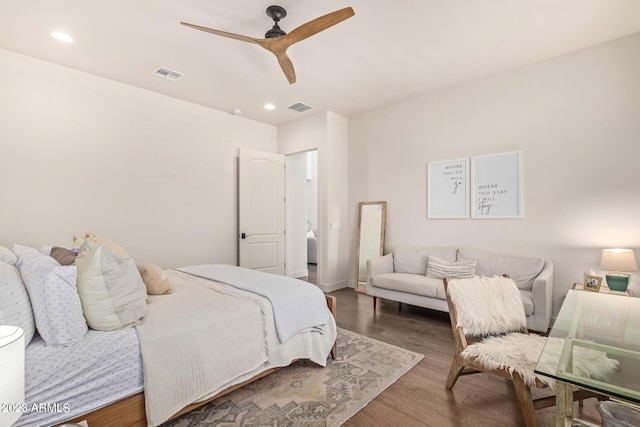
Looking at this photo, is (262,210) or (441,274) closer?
(441,274)

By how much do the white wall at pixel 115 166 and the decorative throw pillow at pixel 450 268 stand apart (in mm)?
3037

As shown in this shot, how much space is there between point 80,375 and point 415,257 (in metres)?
3.62

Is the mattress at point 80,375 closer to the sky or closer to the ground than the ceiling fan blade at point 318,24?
closer to the ground

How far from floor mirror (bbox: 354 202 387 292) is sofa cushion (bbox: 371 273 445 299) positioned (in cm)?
83

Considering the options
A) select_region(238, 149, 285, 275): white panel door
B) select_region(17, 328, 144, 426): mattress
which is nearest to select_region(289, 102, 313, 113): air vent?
select_region(238, 149, 285, 275): white panel door

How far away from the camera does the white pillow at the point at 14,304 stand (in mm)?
1334

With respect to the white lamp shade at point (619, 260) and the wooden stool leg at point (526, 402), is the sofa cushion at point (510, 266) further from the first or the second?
the wooden stool leg at point (526, 402)

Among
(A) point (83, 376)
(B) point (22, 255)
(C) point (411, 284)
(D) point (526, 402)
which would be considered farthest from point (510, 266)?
(B) point (22, 255)

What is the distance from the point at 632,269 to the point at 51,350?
4.15 meters

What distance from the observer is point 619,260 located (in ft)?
8.86

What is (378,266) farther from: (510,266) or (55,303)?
(55,303)

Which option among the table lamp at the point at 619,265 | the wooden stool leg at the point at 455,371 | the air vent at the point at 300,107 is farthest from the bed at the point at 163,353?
the air vent at the point at 300,107

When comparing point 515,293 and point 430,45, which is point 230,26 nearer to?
point 430,45

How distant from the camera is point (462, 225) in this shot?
4.00 metres
